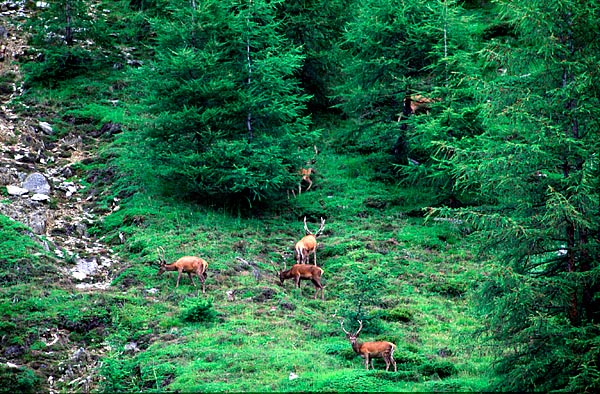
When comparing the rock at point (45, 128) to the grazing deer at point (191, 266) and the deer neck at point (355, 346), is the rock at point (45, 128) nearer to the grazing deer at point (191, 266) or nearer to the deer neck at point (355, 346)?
the grazing deer at point (191, 266)

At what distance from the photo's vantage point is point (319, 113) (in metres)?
34.4

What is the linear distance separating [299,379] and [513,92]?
709cm

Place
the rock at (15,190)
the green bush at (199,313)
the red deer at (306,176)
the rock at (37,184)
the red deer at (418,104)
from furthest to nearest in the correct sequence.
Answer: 1. the red deer at (418,104)
2. the red deer at (306,176)
3. the rock at (37,184)
4. the rock at (15,190)
5. the green bush at (199,313)

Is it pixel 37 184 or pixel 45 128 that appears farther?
pixel 45 128

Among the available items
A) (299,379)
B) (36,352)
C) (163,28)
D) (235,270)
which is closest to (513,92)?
(299,379)

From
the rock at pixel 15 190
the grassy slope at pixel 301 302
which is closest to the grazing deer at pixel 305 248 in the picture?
the grassy slope at pixel 301 302

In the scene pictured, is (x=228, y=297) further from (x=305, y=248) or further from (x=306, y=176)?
(x=306, y=176)

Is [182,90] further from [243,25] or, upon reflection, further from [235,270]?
[235,270]

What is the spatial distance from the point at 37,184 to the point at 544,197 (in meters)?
17.0

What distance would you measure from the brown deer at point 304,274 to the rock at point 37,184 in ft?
30.3

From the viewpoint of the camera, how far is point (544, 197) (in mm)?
14250

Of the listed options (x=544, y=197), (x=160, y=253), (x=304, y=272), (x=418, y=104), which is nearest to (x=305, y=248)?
(x=304, y=272)

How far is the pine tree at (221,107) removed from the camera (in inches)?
975

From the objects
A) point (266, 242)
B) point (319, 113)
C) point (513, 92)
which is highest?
point (513, 92)
